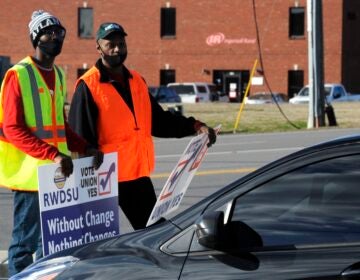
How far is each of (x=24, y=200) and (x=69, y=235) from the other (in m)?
Answer: 0.42

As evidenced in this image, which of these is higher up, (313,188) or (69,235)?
(313,188)

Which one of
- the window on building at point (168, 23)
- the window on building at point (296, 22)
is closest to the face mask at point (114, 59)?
the window on building at point (296, 22)

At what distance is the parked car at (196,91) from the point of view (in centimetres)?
5222

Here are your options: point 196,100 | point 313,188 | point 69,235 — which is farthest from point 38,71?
point 196,100

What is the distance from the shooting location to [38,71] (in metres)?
5.86

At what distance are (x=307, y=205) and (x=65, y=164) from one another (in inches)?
74.8

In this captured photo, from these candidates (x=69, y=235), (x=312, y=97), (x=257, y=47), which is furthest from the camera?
(x=257, y=47)

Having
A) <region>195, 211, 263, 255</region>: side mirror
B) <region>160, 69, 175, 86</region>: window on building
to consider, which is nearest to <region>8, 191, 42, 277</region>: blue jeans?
<region>195, 211, 263, 255</region>: side mirror

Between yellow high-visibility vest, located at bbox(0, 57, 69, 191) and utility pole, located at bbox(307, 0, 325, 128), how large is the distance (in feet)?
68.0

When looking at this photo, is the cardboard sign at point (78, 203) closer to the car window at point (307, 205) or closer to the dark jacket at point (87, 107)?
the dark jacket at point (87, 107)

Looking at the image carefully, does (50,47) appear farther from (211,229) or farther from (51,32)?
(211,229)

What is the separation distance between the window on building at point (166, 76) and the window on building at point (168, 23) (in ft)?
8.58

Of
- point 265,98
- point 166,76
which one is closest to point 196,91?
point 265,98

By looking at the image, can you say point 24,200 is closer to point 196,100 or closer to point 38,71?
point 38,71
